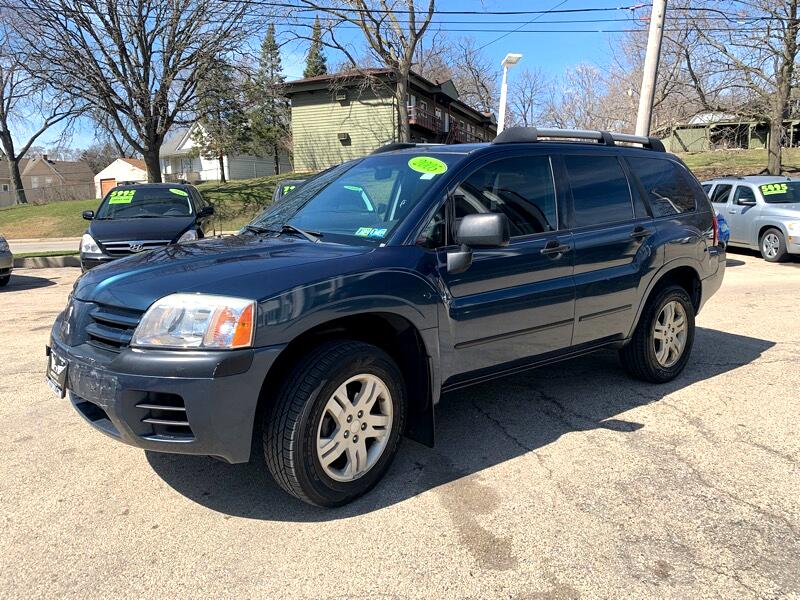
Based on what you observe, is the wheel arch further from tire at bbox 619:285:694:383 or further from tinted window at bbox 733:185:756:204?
tinted window at bbox 733:185:756:204

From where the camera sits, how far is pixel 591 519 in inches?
116

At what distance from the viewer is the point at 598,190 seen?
432cm

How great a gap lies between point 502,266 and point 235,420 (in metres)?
1.81

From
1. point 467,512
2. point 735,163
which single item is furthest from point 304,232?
point 735,163

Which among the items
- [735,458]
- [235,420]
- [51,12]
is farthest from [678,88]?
[235,420]

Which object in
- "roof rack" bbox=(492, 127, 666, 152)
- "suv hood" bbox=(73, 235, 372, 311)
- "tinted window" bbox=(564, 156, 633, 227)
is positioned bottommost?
"suv hood" bbox=(73, 235, 372, 311)

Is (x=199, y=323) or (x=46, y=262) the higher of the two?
(x=199, y=323)

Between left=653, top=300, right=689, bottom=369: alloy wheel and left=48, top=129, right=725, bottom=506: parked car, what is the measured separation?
1.5 inches

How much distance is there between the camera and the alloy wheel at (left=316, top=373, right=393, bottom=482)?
2.91 meters

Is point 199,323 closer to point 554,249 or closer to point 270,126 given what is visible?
point 554,249

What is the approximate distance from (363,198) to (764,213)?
12398 mm

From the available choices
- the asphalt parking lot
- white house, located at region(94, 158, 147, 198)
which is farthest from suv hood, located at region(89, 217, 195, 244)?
white house, located at region(94, 158, 147, 198)

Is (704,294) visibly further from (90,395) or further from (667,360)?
(90,395)

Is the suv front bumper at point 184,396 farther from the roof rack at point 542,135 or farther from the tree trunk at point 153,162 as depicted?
the tree trunk at point 153,162
